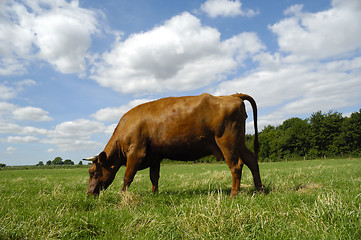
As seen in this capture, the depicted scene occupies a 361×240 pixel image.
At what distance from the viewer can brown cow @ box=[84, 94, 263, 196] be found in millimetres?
5801

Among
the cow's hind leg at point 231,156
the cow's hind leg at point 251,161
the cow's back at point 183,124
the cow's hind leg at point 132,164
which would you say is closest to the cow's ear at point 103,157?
the cow's back at point 183,124

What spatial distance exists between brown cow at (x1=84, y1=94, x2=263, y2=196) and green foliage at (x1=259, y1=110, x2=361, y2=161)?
63.3m

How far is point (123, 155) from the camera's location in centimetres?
693

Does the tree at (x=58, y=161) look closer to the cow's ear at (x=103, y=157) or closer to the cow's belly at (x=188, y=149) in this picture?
the cow's ear at (x=103, y=157)

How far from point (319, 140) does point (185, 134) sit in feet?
232

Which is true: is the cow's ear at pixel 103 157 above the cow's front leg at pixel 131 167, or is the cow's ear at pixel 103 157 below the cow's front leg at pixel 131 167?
above

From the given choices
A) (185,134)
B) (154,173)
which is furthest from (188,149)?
(154,173)

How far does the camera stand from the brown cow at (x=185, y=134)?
5.80 meters

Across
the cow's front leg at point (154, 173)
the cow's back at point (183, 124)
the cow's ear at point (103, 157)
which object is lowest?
the cow's front leg at point (154, 173)

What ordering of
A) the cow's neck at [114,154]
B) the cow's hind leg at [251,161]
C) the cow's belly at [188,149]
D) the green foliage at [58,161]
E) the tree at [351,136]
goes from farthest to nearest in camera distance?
the green foliage at [58,161], the tree at [351,136], the cow's neck at [114,154], the cow's hind leg at [251,161], the cow's belly at [188,149]

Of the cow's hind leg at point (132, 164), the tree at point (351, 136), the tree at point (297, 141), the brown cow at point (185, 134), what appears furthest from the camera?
the tree at point (297, 141)

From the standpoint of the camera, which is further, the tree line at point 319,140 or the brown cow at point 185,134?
the tree line at point 319,140

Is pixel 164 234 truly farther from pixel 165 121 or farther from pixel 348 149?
pixel 348 149

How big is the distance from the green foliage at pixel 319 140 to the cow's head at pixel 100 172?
64453 millimetres
